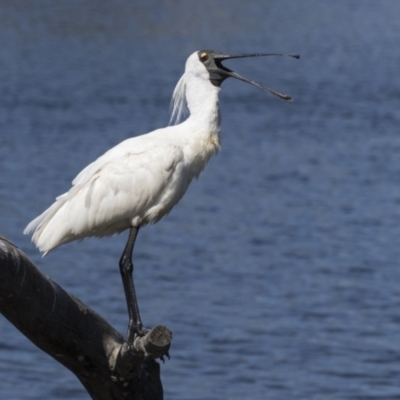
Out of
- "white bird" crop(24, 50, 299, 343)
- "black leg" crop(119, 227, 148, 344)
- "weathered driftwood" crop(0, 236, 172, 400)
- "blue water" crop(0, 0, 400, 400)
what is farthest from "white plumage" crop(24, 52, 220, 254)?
"blue water" crop(0, 0, 400, 400)

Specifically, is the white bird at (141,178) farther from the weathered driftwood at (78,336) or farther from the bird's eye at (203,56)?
the weathered driftwood at (78,336)

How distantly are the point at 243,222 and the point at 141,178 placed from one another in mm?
10836

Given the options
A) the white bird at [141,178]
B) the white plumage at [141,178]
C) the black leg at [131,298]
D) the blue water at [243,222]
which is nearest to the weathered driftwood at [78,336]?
the black leg at [131,298]

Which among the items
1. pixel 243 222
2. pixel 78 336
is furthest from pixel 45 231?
pixel 243 222

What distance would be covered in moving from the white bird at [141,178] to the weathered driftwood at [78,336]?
1.12 m

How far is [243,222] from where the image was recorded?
18.2 meters

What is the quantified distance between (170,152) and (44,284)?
198 cm

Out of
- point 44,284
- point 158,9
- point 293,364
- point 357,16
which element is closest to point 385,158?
point 293,364

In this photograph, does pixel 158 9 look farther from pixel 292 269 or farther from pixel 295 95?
pixel 292 269

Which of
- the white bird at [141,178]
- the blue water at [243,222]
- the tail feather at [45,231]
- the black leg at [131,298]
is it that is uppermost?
the white bird at [141,178]

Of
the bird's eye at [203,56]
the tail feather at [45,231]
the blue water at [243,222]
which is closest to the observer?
the tail feather at [45,231]

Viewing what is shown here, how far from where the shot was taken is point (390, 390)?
41.3 feet

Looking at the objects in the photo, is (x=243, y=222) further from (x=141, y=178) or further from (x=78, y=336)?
(x=78, y=336)

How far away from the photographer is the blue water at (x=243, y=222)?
13.1 meters
